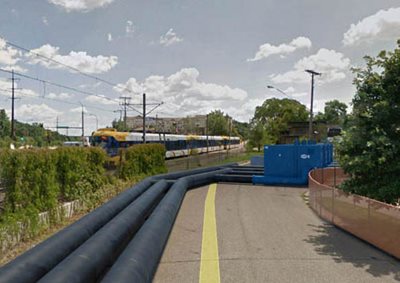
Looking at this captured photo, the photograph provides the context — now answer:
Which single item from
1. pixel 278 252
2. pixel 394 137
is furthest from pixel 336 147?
pixel 278 252

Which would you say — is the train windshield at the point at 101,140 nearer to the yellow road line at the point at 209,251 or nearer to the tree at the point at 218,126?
the yellow road line at the point at 209,251

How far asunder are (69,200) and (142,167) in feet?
26.5

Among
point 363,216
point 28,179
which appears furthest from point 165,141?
point 363,216

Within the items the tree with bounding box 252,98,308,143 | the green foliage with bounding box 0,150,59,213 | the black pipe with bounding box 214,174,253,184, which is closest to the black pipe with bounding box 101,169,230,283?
the green foliage with bounding box 0,150,59,213

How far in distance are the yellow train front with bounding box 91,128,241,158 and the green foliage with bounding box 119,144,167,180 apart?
9967mm

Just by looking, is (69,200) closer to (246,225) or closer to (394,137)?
(246,225)

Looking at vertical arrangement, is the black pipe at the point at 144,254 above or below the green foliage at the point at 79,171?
below

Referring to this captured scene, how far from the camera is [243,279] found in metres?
5.63

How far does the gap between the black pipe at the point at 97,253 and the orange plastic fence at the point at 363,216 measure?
210 inches

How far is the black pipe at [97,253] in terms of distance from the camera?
4180 millimetres

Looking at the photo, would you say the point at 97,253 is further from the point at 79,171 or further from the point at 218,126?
the point at 218,126

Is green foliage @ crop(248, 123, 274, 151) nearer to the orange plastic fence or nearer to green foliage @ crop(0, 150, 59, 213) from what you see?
the orange plastic fence

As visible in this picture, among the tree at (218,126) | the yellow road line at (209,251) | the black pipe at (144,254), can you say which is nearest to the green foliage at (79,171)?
the black pipe at (144,254)

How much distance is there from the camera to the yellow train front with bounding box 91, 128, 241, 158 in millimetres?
31094
